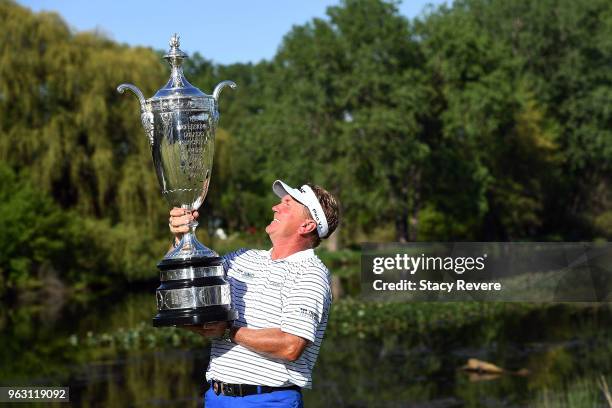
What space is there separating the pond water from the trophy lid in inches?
256

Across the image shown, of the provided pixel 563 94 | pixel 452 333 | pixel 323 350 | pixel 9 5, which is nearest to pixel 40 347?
pixel 323 350

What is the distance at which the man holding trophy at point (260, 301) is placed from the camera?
143 inches

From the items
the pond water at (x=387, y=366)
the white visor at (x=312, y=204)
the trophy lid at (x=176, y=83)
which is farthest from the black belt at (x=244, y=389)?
the pond water at (x=387, y=366)

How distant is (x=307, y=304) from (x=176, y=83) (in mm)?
1300

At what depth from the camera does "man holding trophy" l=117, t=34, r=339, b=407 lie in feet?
11.9

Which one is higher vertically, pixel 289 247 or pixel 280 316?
pixel 289 247

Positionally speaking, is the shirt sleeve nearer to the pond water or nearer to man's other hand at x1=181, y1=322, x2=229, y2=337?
man's other hand at x1=181, y1=322, x2=229, y2=337

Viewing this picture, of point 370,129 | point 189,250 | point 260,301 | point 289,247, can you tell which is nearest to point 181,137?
point 189,250

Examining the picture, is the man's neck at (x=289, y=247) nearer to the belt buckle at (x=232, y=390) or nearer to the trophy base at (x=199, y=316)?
the trophy base at (x=199, y=316)

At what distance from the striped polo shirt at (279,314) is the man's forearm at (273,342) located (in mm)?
26

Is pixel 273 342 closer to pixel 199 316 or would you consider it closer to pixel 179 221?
pixel 199 316

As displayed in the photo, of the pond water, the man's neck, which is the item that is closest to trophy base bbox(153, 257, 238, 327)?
the man's neck

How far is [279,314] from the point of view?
376 centimetres

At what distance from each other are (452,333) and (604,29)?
83.9 feet
